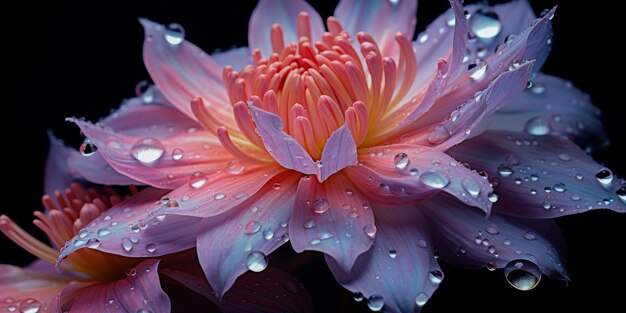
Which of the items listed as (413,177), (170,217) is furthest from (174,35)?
(413,177)

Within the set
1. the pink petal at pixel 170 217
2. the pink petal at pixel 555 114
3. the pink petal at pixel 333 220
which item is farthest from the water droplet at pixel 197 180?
the pink petal at pixel 555 114

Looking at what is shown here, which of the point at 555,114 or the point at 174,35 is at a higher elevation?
the point at 174,35

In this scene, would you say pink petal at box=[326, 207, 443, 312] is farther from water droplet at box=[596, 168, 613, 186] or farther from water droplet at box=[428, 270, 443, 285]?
water droplet at box=[596, 168, 613, 186]

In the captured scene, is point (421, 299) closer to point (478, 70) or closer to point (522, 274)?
point (522, 274)

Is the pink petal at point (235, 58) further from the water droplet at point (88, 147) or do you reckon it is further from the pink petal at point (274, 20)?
the water droplet at point (88, 147)

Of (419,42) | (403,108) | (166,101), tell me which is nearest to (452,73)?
(403,108)

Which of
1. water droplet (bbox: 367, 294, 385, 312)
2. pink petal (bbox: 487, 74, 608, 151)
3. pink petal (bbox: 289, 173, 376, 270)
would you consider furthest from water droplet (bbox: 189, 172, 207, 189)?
pink petal (bbox: 487, 74, 608, 151)
